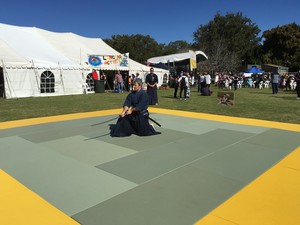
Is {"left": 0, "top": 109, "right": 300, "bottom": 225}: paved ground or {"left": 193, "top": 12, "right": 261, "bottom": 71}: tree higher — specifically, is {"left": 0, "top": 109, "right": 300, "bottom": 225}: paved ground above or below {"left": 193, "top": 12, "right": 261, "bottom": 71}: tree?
below

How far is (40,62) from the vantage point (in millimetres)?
16766

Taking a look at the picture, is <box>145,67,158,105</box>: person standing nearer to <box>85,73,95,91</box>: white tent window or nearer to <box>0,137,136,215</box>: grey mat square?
<box>0,137,136,215</box>: grey mat square

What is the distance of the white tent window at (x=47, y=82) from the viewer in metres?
17.1

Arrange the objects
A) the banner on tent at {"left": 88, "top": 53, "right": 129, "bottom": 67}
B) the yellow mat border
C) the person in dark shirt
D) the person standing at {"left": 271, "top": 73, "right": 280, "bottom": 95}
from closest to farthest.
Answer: the person in dark shirt < the yellow mat border < the person standing at {"left": 271, "top": 73, "right": 280, "bottom": 95} < the banner on tent at {"left": 88, "top": 53, "right": 129, "bottom": 67}

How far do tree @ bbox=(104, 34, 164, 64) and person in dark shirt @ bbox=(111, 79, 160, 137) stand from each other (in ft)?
154

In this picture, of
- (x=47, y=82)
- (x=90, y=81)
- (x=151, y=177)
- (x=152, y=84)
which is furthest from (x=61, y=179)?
(x=90, y=81)

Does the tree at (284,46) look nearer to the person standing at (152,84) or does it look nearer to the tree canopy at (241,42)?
the tree canopy at (241,42)

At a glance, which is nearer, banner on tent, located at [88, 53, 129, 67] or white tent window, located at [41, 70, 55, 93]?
white tent window, located at [41, 70, 55, 93]

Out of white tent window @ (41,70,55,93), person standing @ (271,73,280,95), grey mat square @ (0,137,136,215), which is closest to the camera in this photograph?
grey mat square @ (0,137,136,215)

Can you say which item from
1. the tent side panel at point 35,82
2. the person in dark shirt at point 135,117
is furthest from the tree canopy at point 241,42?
the person in dark shirt at point 135,117

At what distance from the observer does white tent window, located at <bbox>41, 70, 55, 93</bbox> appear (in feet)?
56.3

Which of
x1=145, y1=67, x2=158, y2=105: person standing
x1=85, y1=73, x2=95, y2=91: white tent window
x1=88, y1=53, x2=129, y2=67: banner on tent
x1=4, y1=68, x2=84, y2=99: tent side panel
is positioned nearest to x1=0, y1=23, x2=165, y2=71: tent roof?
x1=88, y1=53, x2=129, y2=67: banner on tent

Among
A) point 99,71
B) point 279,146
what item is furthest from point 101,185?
point 99,71

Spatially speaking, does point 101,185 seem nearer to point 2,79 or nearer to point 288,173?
point 288,173
